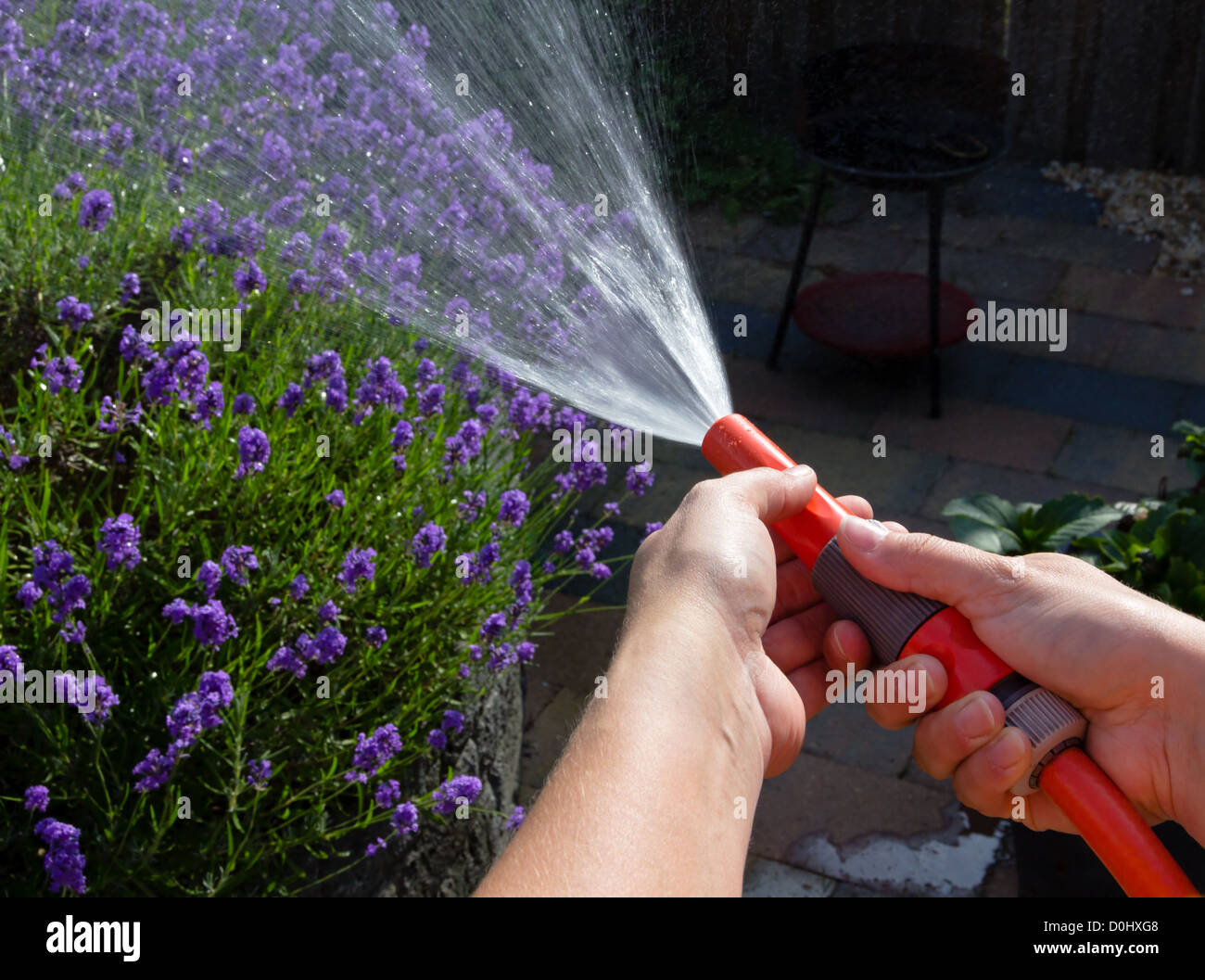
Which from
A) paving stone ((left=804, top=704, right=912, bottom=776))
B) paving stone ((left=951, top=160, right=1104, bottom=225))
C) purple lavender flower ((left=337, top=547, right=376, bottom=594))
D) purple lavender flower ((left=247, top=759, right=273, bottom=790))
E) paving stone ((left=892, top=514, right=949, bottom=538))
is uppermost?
paving stone ((left=951, top=160, right=1104, bottom=225))

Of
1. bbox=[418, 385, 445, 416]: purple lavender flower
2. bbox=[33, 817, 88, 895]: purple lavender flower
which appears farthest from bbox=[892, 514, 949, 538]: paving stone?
bbox=[33, 817, 88, 895]: purple lavender flower

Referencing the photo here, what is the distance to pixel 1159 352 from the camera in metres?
5.31

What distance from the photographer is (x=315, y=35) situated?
11.0 ft

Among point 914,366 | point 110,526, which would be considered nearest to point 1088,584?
point 110,526

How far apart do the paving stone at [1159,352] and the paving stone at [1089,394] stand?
83 mm

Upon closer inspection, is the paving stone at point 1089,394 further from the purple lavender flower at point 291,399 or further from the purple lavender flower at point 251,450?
the purple lavender flower at point 251,450

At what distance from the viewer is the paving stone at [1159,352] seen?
16.9ft

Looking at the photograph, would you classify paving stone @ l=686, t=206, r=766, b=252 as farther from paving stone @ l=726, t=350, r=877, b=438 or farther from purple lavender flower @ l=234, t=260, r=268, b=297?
purple lavender flower @ l=234, t=260, r=268, b=297

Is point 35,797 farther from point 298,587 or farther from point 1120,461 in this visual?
point 1120,461

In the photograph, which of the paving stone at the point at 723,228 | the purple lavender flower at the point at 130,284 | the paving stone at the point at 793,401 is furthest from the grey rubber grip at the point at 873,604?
the paving stone at the point at 723,228

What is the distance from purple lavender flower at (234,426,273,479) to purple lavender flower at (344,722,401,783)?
0.54 metres

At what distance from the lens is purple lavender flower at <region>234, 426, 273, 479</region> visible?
7.00ft

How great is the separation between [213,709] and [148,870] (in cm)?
32

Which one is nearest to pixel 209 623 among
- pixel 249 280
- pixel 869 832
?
pixel 249 280
